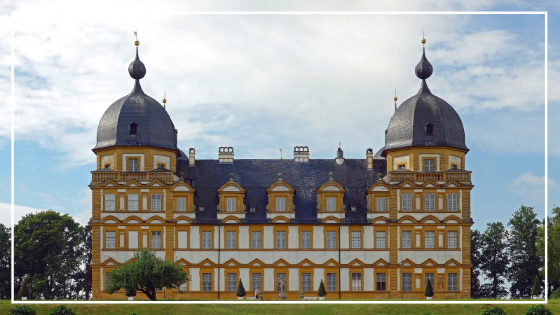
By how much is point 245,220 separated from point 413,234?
39.3ft

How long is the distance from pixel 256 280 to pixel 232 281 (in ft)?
5.57

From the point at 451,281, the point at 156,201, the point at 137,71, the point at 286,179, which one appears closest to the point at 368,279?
the point at 451,281

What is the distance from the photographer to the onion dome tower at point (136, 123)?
67.6 m

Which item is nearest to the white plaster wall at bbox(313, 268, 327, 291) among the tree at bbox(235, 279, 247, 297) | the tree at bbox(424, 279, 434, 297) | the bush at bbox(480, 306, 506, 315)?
the tree at bbox(235, 279, 247, 297)

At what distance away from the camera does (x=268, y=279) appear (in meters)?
65.9

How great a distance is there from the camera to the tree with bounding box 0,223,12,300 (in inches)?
2961

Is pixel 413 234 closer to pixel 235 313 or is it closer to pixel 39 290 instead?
pixel 235 313

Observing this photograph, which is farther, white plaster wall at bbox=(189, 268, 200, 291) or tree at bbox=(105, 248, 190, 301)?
white plaster wall at bbox=(189, 268, 200, 291)

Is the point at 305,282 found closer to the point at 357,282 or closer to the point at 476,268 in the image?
the point at 357,282

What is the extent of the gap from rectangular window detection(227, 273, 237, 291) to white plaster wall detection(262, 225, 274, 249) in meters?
3.04

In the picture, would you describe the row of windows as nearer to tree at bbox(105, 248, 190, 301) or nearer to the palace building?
the palace building

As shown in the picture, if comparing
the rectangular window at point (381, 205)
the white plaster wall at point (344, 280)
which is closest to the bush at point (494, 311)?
the white plaster wall at point (344, 280)

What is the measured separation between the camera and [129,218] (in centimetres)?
6569

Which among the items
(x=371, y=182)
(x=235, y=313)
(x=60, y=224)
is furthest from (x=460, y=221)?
(x=60, y=224)
